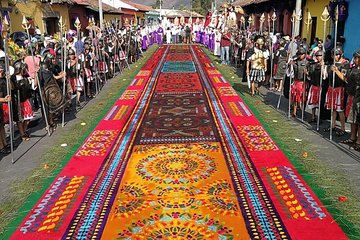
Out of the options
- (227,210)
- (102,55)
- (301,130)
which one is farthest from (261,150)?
(102,55)

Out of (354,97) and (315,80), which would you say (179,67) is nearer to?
(315,80)

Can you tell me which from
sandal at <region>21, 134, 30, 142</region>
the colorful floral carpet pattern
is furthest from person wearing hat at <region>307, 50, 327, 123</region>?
Answer: sandal at <region>21, 134, 30, 142</region>

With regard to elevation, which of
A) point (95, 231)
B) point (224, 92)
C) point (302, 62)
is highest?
point (302, 62)

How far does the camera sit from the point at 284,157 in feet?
22.5

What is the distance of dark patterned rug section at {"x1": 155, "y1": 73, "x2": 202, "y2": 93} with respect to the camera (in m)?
13.3

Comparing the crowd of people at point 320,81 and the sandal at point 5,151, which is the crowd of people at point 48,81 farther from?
the crowd of people at point 320,81

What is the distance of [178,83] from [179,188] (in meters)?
9.05

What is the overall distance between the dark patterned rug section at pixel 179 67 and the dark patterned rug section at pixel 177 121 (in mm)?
5643

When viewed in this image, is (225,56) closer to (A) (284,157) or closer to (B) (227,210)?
(A) (284,157)

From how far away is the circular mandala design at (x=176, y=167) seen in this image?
607 centimetres

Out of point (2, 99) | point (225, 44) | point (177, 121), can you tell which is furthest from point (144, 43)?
point (2, 99)

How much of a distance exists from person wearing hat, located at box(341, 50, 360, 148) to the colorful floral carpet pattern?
153cm

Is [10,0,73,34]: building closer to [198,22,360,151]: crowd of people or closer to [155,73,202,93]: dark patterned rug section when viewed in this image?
[155,73,202,93]: dark patterned rug section

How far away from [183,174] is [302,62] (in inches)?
183
